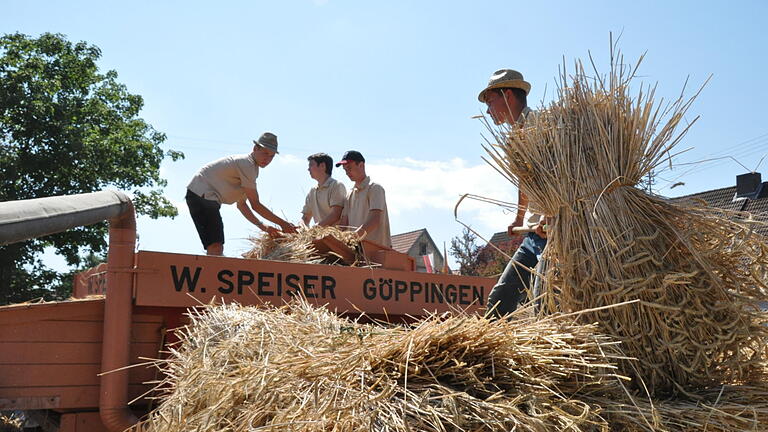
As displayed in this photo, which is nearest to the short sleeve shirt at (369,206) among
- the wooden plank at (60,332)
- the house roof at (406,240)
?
the wooden plank at (60,332)

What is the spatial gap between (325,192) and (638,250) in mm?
4083

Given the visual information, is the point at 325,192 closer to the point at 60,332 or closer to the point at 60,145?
the point at 60,332

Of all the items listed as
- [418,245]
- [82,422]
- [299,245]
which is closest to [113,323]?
[82,422]

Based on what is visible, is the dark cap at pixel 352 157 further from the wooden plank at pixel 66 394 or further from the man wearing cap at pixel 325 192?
the wooden plank at pixel 66 394

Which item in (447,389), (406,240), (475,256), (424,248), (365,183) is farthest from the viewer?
(424,248)

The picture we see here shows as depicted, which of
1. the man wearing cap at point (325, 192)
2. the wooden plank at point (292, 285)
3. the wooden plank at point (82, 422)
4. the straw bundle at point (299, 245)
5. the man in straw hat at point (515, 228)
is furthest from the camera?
the man wearing cap at point (325, 192)

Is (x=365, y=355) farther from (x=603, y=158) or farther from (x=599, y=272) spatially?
(x=603, y=158)

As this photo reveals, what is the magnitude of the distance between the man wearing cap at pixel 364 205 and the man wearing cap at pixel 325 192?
0.26ft

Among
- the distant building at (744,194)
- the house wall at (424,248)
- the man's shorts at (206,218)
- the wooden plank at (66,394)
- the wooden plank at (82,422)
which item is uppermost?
the house wall at (424,248)

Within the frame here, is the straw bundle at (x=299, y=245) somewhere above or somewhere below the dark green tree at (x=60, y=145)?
below

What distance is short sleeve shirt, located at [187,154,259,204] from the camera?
558 centimetres

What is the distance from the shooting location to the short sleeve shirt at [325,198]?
6.13m

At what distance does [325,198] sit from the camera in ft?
20.4

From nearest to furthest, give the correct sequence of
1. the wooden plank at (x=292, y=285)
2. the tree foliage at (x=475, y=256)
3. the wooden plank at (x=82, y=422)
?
the wooden plank at (x=82, y=422), the wooden plank at (x=292, y=285), the tree foliage at (x=475, y=256)
